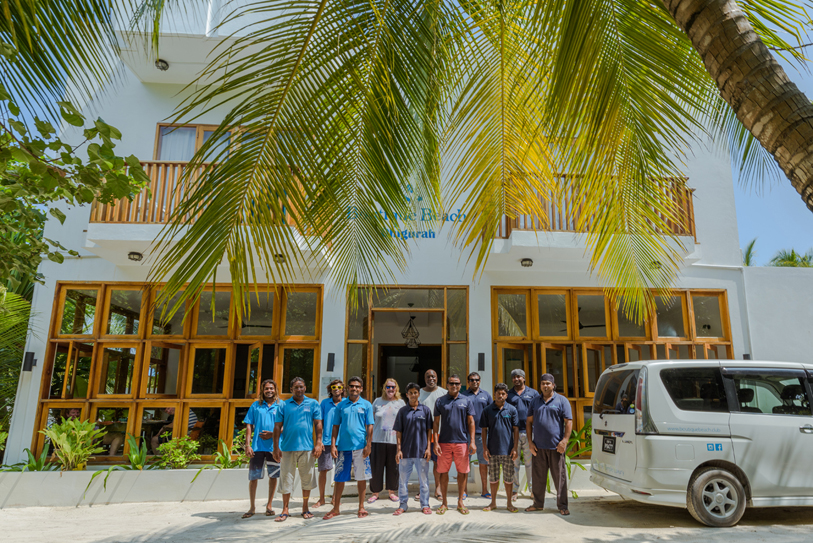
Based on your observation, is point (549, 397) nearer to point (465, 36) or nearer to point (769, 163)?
point (769, 163)

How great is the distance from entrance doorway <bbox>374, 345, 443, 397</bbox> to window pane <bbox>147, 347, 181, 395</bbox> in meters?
4.76

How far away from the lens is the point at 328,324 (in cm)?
953

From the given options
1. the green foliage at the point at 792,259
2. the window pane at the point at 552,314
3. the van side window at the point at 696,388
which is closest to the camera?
the van side window at the point at 696,388

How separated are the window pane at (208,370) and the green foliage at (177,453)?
0.99m

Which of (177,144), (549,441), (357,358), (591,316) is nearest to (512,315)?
(591,316)

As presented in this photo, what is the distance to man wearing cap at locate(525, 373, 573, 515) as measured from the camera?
6.53 m

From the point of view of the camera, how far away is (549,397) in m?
6.79

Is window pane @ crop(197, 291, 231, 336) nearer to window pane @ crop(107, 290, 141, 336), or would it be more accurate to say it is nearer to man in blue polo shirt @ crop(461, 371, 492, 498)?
window pane @ crop(107, 290, 141, 336)

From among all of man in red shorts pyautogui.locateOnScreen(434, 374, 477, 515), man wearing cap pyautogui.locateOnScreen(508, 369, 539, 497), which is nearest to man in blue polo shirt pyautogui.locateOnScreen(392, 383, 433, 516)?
man in red shorts pyautogui.locateOnScreen(434, 374, 477, 515)

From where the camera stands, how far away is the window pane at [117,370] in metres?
9.27

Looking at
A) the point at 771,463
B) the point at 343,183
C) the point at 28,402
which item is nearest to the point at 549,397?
the point at 771,463

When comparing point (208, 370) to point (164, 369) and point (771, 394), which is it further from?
point (771, 394)

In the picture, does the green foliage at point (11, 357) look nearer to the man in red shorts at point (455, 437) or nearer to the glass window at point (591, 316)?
the man in red shorts at point (455, 437)

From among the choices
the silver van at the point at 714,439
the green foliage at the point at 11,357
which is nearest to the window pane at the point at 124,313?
the green foliage at the point at 11,357
